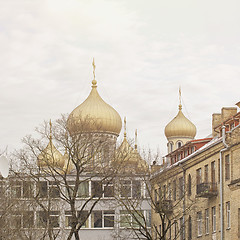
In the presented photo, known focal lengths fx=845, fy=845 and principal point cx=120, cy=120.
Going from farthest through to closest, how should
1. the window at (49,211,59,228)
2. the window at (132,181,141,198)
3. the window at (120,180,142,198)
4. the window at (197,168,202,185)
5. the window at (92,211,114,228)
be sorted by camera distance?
the window at (92,211,114,228) → the window at (197,168,202,185) → the window at (132,181,141,198) → the window at (120,180,142,198) → the window at (49,211,59,228)

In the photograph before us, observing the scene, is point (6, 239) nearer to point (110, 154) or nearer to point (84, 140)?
point (84, 140)

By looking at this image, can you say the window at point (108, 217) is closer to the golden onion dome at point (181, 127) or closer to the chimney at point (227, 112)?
the golden onion dome at point (181, 127)

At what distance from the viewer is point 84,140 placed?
59.8m

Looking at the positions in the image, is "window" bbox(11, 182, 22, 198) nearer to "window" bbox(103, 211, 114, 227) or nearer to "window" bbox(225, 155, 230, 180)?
"window" bbox(225, 155, 230, 180)

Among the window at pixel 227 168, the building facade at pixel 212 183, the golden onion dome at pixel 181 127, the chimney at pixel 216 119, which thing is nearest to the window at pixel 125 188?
the building facade at pixel 212 183

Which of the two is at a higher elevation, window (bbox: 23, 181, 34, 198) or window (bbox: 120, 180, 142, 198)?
window (bbox: 120, 180, 142, 198)

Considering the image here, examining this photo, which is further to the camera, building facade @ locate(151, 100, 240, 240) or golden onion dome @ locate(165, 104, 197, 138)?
golden onion dome @ locate(165, 104, 197, 138)

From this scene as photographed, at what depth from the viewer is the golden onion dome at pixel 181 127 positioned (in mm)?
111750

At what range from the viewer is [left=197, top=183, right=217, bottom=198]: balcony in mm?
58469

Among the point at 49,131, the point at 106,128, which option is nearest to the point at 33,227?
the point at 49,131

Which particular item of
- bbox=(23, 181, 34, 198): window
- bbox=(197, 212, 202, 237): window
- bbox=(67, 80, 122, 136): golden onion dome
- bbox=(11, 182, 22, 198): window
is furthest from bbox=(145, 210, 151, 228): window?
bbox=(23, 181, 34, 198): window

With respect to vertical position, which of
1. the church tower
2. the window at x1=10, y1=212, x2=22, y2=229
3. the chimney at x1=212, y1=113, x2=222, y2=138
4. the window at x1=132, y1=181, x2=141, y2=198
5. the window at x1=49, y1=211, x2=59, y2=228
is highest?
the church tower

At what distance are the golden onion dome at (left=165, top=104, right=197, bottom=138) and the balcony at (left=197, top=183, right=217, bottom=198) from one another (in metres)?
51.5

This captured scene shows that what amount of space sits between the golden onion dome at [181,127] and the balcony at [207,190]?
51466 mm
